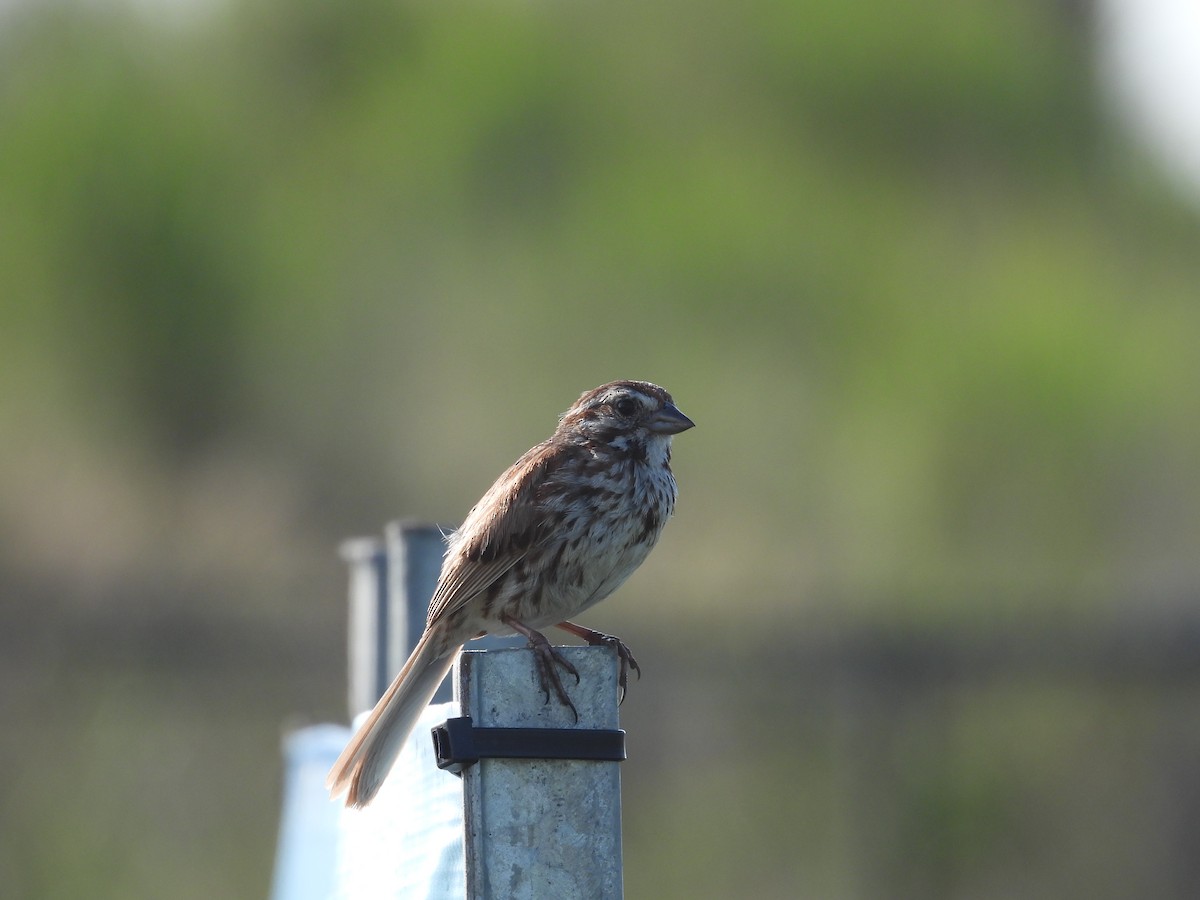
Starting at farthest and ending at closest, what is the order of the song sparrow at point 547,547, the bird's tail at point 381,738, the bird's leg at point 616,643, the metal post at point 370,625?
1. the metal post at point 370,625
2. the song sparrow at point 547,547
3. the bird's tail at point 381,738
4. the bird's leg at point 616,643

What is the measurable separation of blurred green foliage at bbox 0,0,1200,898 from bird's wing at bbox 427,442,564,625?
276 inches

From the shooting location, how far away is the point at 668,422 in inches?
160

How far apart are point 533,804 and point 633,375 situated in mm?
10469

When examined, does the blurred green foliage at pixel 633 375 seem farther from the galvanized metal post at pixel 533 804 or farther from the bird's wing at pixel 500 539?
the galvanized metal post at pixel 533 804

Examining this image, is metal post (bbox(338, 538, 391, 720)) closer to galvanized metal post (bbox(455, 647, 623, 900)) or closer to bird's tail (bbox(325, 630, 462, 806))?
bird's tail (bbox(325, 630, 462, 806))

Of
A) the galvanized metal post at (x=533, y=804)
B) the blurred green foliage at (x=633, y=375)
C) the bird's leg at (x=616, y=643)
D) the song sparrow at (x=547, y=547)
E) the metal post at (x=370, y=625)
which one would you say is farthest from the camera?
the blurred green foliage at (x=633, y=375)

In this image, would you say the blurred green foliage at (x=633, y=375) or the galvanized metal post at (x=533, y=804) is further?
the blurred green foliage at (x=633, y=375)

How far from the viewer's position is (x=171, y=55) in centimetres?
1554

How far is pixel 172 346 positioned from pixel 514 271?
2964 mm

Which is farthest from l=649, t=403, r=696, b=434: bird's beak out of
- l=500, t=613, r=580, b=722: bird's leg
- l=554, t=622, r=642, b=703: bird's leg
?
l=500, t=613, r=580, b=722: bird's leg

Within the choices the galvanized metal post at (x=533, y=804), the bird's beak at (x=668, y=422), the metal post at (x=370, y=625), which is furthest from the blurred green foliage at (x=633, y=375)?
the galvanized metal post at (x=533, y=804)

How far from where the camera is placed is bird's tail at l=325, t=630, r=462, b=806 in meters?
3.34

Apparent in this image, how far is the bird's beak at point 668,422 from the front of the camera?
4055mm

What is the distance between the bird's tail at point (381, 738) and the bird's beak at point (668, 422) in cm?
83
